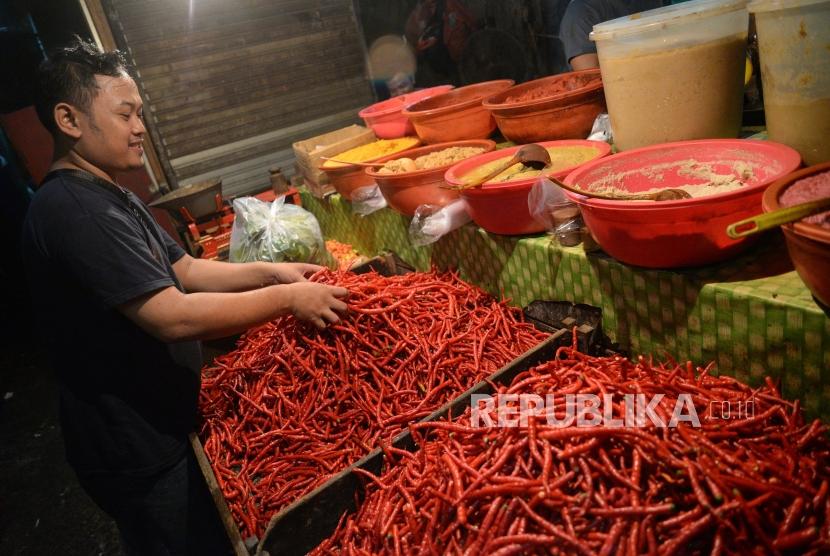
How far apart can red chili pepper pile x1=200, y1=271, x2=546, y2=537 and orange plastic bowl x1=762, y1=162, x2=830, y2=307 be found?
4.01 ft

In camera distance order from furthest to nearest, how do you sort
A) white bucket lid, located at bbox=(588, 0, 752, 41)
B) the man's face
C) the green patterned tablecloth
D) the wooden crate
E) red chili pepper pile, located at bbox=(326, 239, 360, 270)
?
1. the wooden crate
2. red chili pepper pile, located at bbox=(326, 239, 360, 270)
3. the man's face
4. white bucket lid, located at bbox=(588, 0, 752, 41)
5. the green patterned tablecloth

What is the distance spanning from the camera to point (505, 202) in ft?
7.57

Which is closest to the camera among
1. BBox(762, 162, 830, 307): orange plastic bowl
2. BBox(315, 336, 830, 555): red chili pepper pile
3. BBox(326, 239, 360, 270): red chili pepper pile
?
BBox(762, 162, 830, 307): orange plastic bowl

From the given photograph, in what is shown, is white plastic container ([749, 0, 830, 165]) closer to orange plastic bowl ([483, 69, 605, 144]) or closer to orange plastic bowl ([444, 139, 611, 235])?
orange plastic bowl ([444, 139, 611, 235])

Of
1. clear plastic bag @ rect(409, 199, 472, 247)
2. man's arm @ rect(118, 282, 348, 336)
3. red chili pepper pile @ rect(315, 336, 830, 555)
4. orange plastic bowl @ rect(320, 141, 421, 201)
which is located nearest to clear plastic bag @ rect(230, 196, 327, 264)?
orange plastic bowl @ rect(320, 141, 421, 201)

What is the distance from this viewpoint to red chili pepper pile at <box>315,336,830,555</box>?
122 cm

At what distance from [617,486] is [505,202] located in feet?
4.41

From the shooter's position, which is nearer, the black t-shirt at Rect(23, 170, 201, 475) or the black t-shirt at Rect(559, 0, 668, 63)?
the black t-shirt at Rect(23, 170, 201, 475)

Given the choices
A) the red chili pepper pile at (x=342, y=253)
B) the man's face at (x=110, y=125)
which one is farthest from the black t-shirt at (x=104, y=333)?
the red chili pepper pile at (x=342, y=253)

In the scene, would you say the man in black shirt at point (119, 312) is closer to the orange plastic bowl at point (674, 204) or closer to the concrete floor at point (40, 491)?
the orange plastic bowl at point (674, 204)

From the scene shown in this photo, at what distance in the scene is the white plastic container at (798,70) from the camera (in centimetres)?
151

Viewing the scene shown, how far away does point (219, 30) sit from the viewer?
22.0 feet

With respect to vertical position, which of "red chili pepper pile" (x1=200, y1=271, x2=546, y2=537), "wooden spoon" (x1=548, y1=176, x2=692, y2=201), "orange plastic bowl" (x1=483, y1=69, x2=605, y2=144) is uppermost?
"orange plastic bowl" (x1=483, y1=69, x2=605, y2=144)

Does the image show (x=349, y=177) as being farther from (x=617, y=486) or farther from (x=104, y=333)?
(x=617, y=486)
